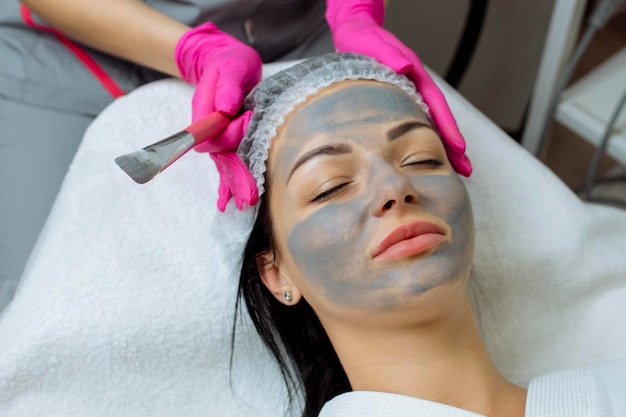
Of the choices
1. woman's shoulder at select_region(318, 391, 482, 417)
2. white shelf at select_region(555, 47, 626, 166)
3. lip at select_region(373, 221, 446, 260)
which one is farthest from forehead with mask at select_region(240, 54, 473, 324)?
white shelf at select_region(555, 47, 626, 166)

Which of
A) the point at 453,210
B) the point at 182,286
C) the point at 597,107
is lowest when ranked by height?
the point at 182,286

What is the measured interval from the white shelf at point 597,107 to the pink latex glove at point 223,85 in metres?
0.67

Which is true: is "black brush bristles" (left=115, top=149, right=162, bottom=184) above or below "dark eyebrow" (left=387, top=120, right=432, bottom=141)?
above

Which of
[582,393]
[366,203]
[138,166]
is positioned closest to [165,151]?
[138,166]

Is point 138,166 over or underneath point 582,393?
over

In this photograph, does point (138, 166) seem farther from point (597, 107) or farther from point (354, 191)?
point (597, 107)

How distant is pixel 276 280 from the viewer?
1057mm

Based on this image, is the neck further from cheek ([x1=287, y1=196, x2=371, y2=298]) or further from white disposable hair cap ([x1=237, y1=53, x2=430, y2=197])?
white disposable hair cap ([x1=237, y1=53, x2=430, y2=197])

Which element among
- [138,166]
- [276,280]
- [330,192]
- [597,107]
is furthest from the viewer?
[597,107]

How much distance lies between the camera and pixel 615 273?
1.23m

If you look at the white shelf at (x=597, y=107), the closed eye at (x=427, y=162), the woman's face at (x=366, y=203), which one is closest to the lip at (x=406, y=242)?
the woman's face at (x=366, y=203)

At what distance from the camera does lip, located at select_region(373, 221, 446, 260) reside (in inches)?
34.4

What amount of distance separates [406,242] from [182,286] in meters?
0.42

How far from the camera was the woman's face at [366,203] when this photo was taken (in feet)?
2.89
